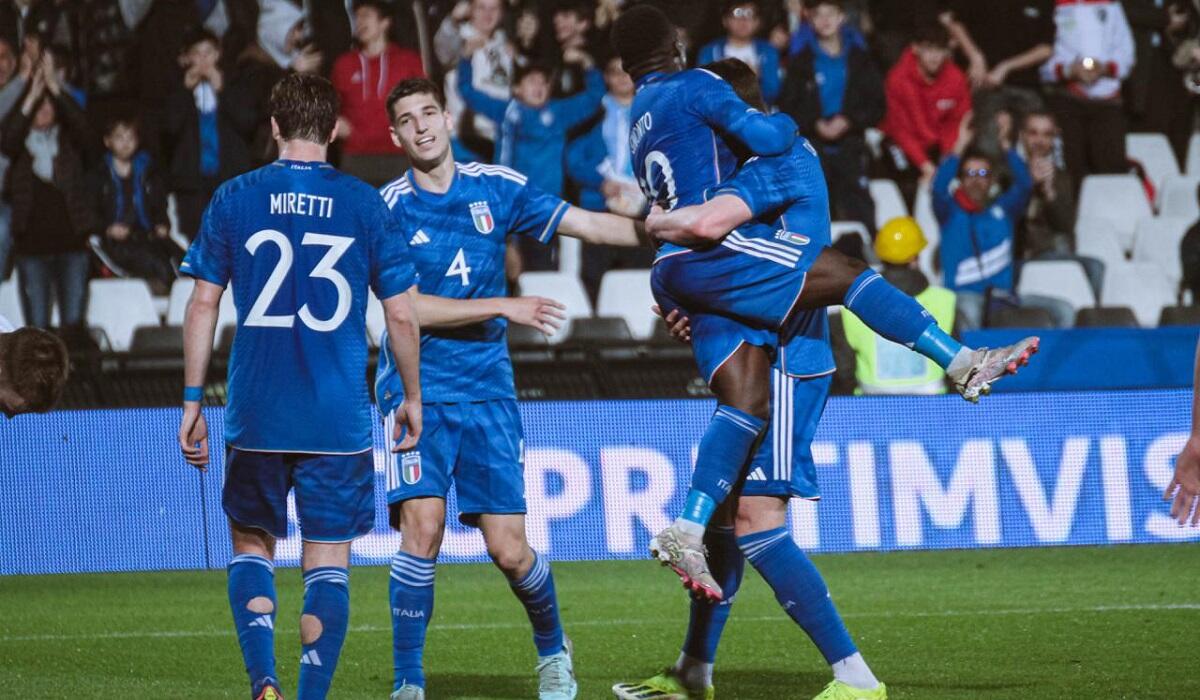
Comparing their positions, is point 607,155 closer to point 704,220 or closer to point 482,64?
point 482,64

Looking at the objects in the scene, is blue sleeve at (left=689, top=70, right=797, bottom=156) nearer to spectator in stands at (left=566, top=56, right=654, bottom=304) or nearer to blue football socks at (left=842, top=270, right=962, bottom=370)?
blue football socks at (left=842, top=270, right=962, bottom=370)

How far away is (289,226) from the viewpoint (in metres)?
5.65

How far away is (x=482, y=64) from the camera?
14516mm

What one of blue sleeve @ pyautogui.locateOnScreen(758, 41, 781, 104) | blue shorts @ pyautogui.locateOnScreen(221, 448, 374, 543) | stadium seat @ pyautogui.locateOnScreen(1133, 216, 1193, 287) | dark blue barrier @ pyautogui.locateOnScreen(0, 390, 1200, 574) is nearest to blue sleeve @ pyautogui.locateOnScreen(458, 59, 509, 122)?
blue sleeve @ pyautogui.locateOnScreen(758, 41, 781, 104)

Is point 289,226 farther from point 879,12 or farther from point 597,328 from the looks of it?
point 879,12

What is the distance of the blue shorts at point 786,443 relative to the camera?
6.21m

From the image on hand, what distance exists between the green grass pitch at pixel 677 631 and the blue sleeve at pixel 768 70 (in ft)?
15.6

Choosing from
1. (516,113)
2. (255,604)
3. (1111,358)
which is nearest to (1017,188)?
(1111,358)

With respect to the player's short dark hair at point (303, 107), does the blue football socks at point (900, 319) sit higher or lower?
lower

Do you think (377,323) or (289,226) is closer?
(289,226)

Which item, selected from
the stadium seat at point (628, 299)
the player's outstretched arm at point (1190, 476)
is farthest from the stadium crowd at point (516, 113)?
the player's outstretched arm at point (1190, 476)

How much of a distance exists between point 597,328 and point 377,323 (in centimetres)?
173

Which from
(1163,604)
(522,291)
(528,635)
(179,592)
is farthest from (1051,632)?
(522,291)

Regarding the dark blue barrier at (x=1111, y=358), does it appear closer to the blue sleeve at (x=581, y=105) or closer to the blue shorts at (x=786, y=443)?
the blue sleeve at (x=581, y=105)
